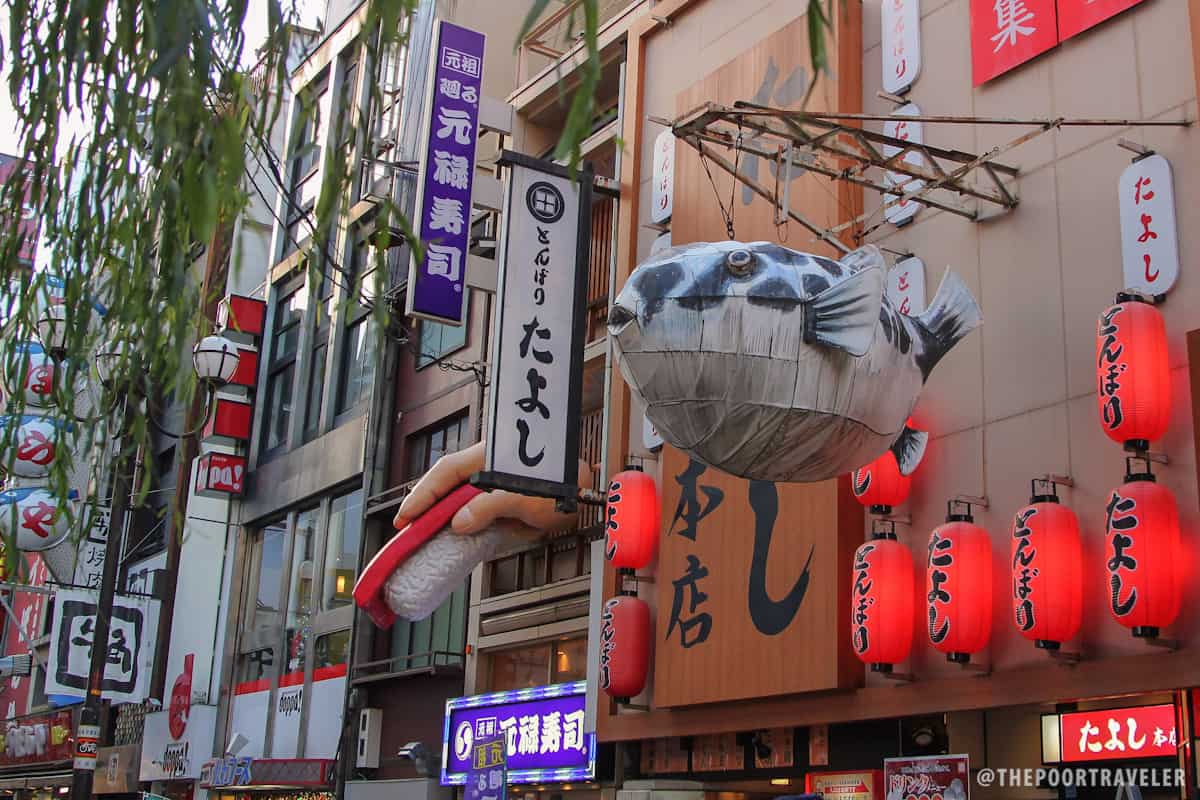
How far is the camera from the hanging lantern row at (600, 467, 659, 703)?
54.6 ft

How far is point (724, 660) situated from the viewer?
15461 mm

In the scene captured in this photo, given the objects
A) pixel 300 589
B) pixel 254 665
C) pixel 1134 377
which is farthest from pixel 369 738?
pixel 1134 377

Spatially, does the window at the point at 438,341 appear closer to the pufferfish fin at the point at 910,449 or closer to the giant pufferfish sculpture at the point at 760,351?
the pufferfish fin at the point at 910,449

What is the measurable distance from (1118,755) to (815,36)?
895cm

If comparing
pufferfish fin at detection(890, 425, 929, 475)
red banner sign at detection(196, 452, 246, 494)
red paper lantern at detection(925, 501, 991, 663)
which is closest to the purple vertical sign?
pufferfish fin at detection(890, 425, 929, 475)

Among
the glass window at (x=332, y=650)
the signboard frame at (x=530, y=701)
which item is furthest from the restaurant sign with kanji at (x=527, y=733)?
the glass window at (x=332, y=650)

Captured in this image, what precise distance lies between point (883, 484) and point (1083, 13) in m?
4.96

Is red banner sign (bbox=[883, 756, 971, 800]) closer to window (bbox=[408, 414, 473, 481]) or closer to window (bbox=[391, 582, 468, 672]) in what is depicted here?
window (bbox=[391, 582, 468, 672])

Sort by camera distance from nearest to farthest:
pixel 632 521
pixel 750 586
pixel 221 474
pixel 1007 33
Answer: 1. pixel 1007 33
2. pixel 750 586
3. pixel 632 521
4. pixel 221 474

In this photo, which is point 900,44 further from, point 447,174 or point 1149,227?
point 447,174

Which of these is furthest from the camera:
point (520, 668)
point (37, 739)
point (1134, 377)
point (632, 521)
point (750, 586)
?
point (37, 739)

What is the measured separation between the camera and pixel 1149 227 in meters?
12.0

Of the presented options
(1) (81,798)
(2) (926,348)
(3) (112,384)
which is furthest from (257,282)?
(3) (112,384)

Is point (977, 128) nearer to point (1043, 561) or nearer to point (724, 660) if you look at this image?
point (1043, 561)
